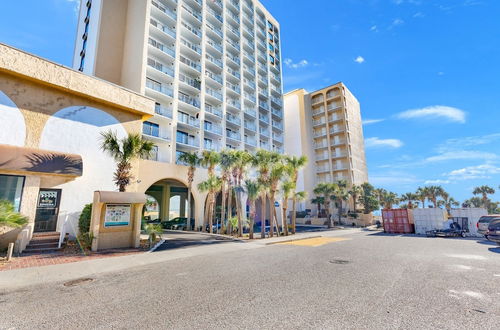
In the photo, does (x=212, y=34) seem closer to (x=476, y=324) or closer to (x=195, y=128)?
(x=195, y=128)

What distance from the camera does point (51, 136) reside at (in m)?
14.9

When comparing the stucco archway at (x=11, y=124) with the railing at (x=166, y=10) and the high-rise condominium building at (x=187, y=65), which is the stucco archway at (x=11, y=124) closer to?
the high-rise condominium building at (x=187, y=65)

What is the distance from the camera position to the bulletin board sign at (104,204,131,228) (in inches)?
511

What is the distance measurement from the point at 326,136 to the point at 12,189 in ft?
185

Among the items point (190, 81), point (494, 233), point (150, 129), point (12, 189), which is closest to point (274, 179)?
point (150, 129)

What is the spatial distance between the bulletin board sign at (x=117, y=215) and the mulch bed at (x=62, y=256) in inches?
57.2

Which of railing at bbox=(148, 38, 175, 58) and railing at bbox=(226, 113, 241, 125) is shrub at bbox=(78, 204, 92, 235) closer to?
railing at bbox=(148, 38, 175, 58)

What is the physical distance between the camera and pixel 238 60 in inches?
1624

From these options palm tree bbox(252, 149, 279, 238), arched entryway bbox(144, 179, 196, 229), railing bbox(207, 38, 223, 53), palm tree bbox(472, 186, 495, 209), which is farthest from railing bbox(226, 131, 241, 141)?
palm tree bbox(472, 186, 495, 209)

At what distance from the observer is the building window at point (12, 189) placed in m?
12.3

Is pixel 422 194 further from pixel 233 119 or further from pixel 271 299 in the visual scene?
pixel 271 299

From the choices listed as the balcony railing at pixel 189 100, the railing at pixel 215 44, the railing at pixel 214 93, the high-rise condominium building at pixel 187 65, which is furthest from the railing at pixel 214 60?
the balcony railing at pixel 189 100

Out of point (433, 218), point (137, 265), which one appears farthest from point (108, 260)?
point (433, 218)

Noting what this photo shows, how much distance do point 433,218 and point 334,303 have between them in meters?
25.0
